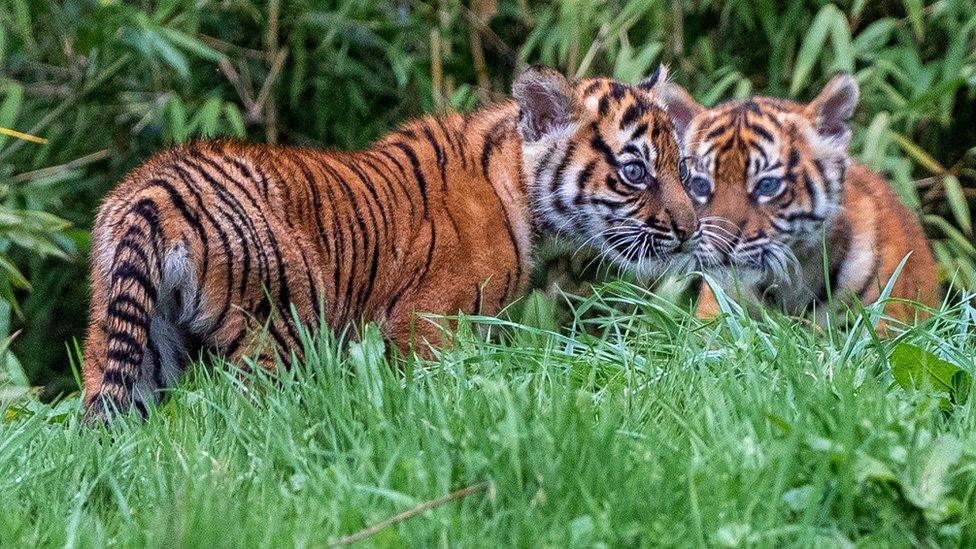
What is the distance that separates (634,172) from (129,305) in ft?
6.01

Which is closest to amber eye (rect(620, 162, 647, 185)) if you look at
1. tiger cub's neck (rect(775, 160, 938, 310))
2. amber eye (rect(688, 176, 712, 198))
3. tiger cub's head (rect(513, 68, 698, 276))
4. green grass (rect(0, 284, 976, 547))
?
tiger cub's head (rect(513, 68, 698, 276))

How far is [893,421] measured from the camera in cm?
250

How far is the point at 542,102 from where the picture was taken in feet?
14.8

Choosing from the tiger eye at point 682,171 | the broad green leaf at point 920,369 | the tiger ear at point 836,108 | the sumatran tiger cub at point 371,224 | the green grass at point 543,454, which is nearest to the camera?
the green grass at point 543,454

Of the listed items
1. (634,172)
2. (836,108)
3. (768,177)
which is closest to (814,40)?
(836,108)

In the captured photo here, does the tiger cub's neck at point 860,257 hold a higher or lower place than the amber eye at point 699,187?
lower

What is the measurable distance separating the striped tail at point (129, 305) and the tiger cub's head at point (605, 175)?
1.42 metres

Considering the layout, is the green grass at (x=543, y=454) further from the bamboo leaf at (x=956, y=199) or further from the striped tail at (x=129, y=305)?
the bamboo leaf at (x=956, y=199)

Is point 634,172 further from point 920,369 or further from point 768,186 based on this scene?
point 920,369

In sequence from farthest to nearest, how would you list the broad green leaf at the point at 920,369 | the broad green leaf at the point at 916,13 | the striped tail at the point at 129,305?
the broad green leaf at the point at 916,13
the striped tail at the point at 129,305
the broad green leaf at the point at 920,369

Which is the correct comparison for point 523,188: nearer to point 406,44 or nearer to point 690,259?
point 690,259

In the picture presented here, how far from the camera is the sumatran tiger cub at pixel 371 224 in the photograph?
3.57m

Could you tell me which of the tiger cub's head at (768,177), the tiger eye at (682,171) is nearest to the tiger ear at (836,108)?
the tiger cub's head at (768,177)

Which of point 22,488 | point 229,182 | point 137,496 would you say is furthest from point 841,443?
point 229,182
